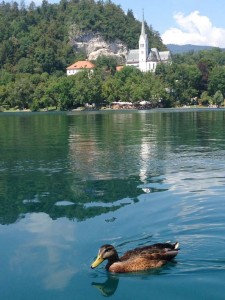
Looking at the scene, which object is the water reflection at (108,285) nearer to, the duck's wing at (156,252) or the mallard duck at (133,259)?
the mallard duck at (133,259)

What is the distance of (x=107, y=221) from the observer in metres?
17.7

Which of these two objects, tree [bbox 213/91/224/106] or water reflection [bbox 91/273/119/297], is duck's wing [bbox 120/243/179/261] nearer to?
water reflection [bbox 91/273/119/297]

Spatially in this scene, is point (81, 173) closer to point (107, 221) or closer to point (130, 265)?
point (107, 221)

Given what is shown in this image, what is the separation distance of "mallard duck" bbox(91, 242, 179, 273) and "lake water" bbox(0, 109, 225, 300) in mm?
206

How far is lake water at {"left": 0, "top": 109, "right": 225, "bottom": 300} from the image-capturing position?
1234 centimetres

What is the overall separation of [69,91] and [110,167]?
445 feet

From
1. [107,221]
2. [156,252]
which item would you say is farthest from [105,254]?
[107,221]

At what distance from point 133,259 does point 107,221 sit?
16.4 ft

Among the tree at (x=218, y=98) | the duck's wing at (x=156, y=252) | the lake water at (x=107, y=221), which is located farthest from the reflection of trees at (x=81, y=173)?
the tree at (x=218, y=98)

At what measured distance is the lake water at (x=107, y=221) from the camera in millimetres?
12344

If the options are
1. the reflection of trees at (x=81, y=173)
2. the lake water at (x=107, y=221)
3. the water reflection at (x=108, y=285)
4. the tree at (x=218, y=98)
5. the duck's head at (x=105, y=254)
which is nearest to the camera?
the water reflection at (x=108, y=285)

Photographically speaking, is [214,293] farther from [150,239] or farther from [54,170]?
[54,170]

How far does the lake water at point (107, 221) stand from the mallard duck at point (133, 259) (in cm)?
21

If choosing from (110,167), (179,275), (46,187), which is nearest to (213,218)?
(179,275)
